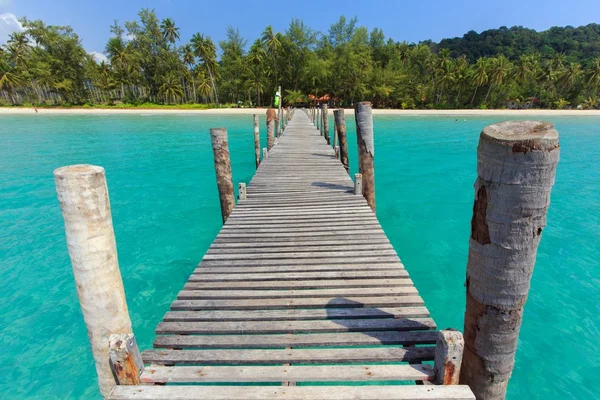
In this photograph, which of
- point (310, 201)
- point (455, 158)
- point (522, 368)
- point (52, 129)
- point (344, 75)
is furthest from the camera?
point (344, 75)

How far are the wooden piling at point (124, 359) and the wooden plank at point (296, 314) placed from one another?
92cm

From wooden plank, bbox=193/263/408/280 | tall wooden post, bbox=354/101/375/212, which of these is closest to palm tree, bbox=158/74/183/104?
tall wooden post, bbox=354/101/375/212

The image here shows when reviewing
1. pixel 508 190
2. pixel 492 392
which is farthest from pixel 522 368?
pixel 508 190

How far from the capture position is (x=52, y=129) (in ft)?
111

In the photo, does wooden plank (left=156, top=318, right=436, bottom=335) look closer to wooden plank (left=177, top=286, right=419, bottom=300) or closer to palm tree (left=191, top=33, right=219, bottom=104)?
wooden plank (left=177, top=286, right=419, bottom=300)

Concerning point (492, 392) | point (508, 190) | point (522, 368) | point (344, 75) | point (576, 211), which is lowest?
point (522, 368)

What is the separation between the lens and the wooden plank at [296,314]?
11.9 feet

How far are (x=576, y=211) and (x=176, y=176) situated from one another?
61.1 feet

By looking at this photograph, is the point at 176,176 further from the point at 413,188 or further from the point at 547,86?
the point at 547,86

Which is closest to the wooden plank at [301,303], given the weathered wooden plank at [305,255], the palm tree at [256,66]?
the weathered wooden plank at [305,255]

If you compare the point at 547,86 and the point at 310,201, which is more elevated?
the point at 547,86

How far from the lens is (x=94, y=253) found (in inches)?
101

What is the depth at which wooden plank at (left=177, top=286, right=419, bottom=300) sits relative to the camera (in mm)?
4031

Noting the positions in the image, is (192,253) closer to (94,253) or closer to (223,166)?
(223,166)
